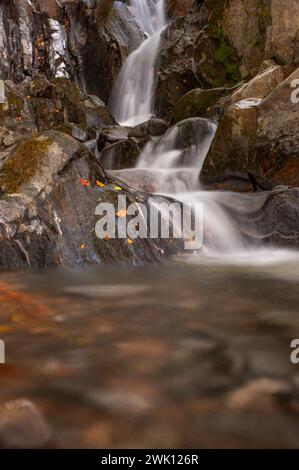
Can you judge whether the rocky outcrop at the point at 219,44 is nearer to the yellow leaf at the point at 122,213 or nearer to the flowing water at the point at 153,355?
the yellow leaf at the point at 122,213

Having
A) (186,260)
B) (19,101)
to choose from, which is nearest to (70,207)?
(186,260)

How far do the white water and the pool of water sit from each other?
6.89ft

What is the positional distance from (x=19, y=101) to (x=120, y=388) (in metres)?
11.8

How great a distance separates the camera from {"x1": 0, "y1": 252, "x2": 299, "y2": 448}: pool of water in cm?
126

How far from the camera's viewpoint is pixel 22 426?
1.27 m

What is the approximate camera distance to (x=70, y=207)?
4.54 m

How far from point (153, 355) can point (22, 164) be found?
142 inches

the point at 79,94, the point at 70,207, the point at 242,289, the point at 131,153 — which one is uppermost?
the point at 79,94

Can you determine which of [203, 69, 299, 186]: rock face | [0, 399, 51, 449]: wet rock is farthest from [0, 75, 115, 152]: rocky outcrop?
[0, 399, 51, 449]: wet rock

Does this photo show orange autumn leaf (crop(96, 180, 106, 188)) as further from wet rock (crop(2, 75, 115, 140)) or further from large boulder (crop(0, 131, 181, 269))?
wet rock (crop(2, 75, 115, 140))

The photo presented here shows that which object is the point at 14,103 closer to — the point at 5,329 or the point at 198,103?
the point at 198,103
